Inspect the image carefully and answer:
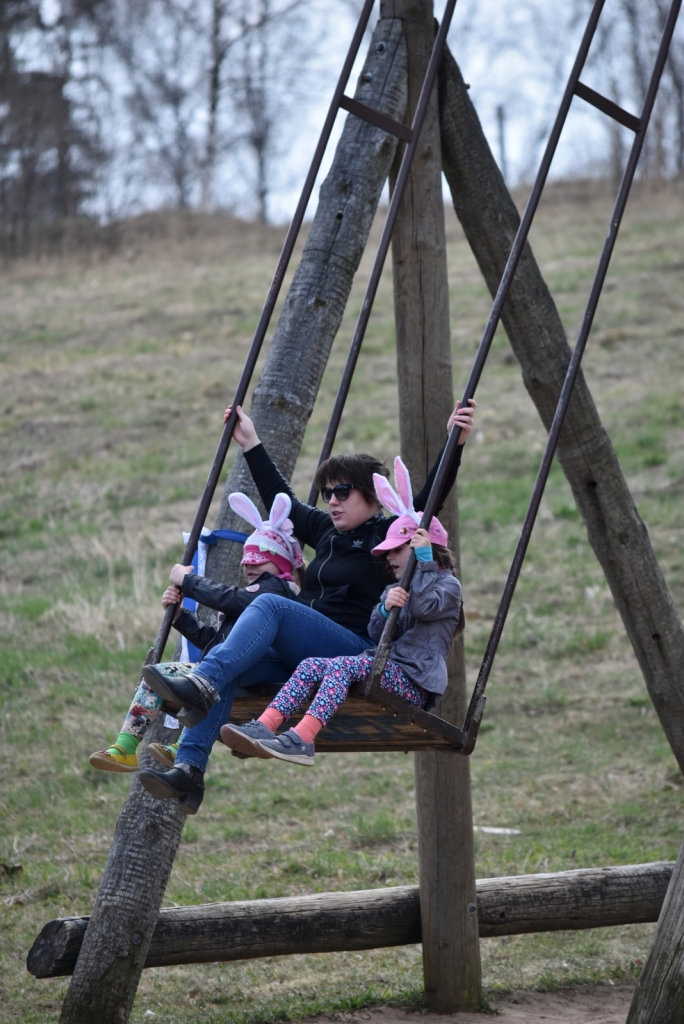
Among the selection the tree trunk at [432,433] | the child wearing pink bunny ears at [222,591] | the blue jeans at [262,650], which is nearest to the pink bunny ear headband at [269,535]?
the child wearing pink bunny ears at [222,591]

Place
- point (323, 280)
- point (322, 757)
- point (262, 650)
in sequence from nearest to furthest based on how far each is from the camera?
point (262, 650)
point (323, 280)
point (322, 757)

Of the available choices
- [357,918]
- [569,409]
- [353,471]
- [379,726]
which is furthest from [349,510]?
[357,918]

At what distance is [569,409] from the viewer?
488 centimetres

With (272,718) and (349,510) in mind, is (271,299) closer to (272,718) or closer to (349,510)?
(349,510)

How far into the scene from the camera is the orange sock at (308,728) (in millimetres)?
3346

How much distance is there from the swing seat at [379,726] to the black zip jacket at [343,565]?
1.49ft

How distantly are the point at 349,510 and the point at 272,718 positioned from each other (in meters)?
0.89

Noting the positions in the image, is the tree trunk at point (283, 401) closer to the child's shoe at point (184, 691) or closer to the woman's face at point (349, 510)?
the woman's face at point (349, 510)

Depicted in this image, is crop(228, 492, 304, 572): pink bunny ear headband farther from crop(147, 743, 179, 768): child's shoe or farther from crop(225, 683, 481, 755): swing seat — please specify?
crop(147, 743, 179, 768): child's shoe

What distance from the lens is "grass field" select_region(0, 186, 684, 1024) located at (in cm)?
557

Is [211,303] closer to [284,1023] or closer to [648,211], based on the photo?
[648,211]

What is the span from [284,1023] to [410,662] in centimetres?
180

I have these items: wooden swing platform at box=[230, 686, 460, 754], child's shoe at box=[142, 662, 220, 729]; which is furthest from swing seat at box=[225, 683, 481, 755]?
child's shoe at box=[142, 662, 220, 729]

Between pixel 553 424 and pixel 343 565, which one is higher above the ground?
pixel 553 424
